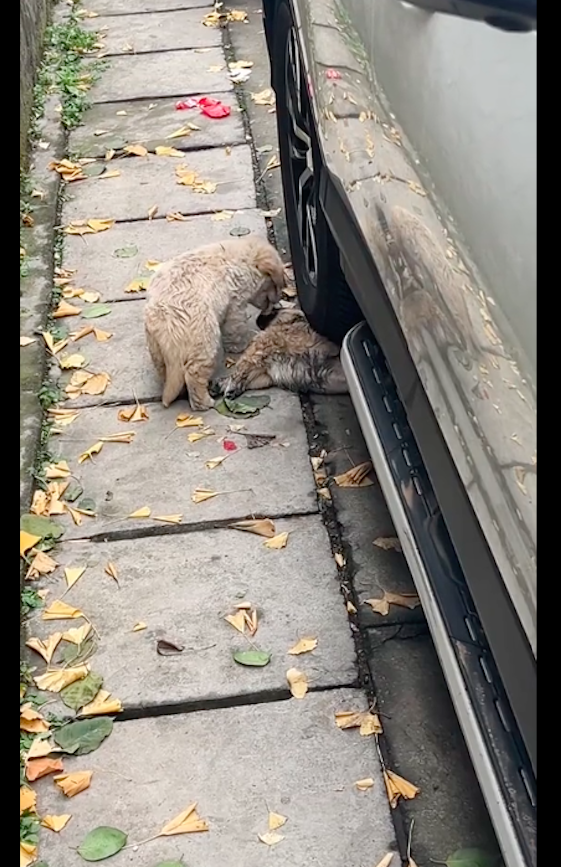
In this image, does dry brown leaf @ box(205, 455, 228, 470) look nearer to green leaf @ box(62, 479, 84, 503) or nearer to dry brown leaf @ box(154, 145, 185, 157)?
green leaf @ box(62, 479, 84, 503)

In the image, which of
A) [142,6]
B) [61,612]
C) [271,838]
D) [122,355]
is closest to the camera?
[271,838]

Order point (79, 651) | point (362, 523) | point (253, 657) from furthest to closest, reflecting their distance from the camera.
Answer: point (362, 523) < point (79, 651) < point (253, 657)

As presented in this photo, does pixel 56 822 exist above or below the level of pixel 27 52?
below

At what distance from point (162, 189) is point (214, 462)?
245cm

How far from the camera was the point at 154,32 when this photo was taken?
27.8 feet

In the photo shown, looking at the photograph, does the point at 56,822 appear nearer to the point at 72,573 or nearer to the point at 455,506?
the point at 72,573

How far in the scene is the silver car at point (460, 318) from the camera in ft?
6.32

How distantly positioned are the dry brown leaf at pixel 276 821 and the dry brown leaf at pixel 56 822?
0.51 meters

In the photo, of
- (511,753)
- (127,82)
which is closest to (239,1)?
(127,82)

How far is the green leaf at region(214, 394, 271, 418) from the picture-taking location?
4.60 metres

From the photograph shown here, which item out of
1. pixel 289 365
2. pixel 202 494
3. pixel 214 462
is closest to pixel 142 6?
pixel 289 365

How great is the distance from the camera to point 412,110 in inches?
100

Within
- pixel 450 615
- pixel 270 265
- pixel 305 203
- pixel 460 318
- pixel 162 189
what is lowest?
pixel 162 189
